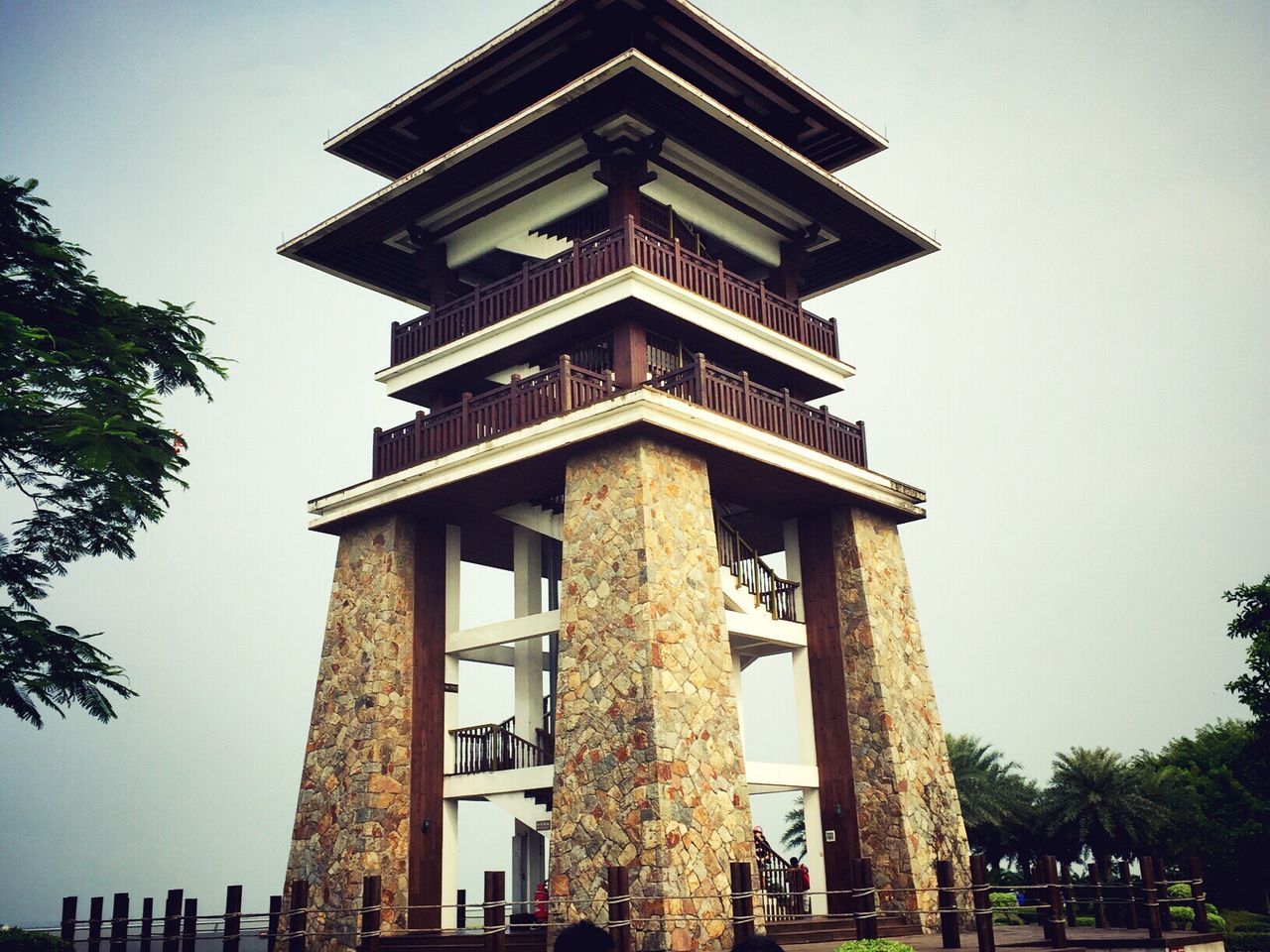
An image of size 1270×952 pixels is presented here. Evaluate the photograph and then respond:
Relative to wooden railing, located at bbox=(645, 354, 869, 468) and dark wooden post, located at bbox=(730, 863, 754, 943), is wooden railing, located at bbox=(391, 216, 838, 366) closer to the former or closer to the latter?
wooden railing, located at bbox=(645, 354, 869, 468)

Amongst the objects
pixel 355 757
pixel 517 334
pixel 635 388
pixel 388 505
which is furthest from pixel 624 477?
pixel 355 757

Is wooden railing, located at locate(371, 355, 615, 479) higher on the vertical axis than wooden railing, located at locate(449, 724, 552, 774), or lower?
higher

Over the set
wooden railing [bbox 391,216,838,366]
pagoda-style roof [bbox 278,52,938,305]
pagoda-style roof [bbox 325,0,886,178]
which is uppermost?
pagoda-style roof [bbox 325,0,886,178]

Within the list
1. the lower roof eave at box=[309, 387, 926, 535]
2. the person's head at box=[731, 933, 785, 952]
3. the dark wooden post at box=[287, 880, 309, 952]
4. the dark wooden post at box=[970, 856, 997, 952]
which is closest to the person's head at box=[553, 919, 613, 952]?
the person's head at box=[731, 933, 785, 952]

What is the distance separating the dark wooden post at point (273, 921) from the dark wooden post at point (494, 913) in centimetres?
419

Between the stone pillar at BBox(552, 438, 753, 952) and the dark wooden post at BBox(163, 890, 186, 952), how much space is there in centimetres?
625

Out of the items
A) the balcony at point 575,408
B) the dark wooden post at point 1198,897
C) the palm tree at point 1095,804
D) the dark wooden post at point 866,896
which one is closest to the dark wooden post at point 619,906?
the dark wooden post at point 866,896

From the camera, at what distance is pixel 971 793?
40688 millimetres

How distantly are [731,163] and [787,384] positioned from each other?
4.61 m

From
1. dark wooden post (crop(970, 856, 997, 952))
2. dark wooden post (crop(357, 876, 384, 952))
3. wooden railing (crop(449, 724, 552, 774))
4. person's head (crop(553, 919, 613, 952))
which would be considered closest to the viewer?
person's head (crop(553, 919, 613, 952))

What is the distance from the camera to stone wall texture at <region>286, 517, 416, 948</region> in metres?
20.1

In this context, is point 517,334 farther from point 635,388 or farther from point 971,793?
point 971,793

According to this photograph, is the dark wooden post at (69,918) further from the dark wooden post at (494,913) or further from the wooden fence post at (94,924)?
the dark wooden post at (494,913)

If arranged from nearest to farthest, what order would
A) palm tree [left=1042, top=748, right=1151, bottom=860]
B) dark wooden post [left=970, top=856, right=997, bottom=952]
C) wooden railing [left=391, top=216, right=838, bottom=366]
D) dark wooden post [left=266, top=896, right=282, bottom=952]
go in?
dark wooden post [left=970, top=856, right=997, bottom=952] → dark wooden post [left=266, top=896, right=282, bottom=952] → wooden railing [left=391, top=216, right=838, bottom=366] → palm tree [left=1042, top=748, right=1151, bottom=860]
